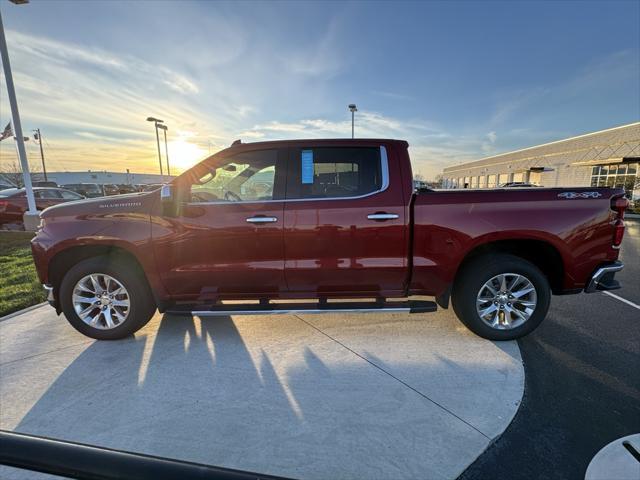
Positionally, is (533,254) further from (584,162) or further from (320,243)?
(584,162)

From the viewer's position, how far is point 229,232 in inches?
132

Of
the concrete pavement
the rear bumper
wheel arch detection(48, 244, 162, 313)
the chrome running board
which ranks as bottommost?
the concrete pavement

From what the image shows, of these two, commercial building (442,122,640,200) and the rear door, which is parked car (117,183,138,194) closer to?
the rear door

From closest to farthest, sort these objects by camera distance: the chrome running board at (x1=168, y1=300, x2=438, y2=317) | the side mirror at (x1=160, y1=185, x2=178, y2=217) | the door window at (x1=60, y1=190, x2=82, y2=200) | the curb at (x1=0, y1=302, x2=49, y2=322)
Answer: the side mirror at (x1=160, y1=185, x2=178, y2=217), the chrome running board at (x1=168, y1=300, x2=438, y2=317), the curb at (x1=0, y1=302, x2=49, y2=322), the door window at (x1=60, y1=190, x2=82, y2=200)

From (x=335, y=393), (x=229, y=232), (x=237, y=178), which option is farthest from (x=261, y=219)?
(x=335, y=393)

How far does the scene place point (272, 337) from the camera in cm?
363

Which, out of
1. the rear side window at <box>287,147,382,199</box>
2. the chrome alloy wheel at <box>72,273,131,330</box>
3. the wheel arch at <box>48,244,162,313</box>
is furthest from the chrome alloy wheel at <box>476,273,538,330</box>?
the chrome alloy wheel at <box>72,273,131,330</box>

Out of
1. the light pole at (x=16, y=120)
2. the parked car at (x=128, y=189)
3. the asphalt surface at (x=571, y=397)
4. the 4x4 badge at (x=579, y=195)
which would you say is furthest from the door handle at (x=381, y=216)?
the parked car at (x=128, y=189)

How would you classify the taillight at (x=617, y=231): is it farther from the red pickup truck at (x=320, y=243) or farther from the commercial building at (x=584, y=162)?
the commercial building at (x=584, y=162)

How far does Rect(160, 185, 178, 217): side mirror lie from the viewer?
325 cm

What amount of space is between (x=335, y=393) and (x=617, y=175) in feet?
125

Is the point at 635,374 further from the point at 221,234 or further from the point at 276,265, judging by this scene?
the point at 221,234

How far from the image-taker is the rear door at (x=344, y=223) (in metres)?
3.34

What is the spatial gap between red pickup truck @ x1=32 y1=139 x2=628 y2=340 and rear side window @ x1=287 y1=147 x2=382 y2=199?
0.01 m
